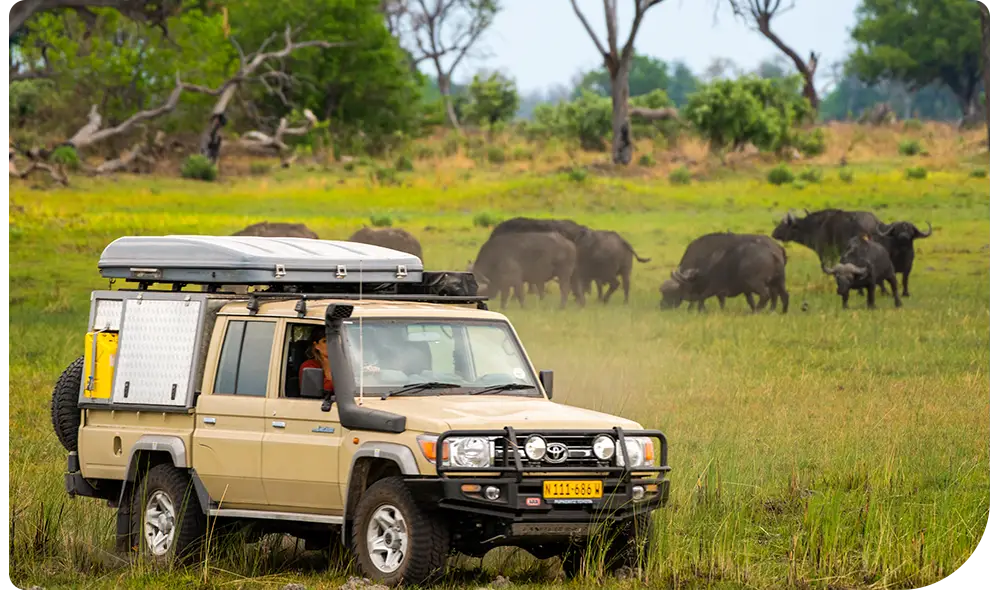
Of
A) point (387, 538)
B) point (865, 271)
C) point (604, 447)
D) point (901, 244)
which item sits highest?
point (901, 244)

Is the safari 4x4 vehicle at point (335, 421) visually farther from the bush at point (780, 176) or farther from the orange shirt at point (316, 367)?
the bush at point (780, 176)

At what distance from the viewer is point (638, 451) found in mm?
11125

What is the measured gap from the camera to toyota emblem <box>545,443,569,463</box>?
35.5ft

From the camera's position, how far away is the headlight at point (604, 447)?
35.9 ft

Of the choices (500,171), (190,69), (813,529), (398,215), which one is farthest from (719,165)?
(813,529)

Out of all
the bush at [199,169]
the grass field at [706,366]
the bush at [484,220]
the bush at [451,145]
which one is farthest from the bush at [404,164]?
the bush at [484,220]

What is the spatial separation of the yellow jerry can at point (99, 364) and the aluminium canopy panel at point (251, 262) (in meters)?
0.53

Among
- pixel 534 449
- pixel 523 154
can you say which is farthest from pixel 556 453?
pixel 523 154

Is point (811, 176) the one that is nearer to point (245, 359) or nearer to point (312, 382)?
point (245, 359)

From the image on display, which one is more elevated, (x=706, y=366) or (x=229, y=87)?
(x=229, y=87)

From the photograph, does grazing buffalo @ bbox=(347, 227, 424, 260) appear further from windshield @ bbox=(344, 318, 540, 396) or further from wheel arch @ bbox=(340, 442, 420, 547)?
wheel arch @ bbox=(340, 442, 420, 547)

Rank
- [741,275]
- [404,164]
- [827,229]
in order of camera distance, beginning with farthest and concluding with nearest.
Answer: [404,164]
[827,229]
[741,275]

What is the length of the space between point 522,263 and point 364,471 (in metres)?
21.9

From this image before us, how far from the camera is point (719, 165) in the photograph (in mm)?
43812
